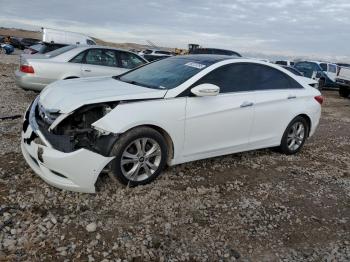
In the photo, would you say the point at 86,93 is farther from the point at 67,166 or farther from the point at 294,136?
the point at 294,136

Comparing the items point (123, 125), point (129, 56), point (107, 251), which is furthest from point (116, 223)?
point (129, 56)

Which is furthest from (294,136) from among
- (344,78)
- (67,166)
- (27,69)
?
(344,78)

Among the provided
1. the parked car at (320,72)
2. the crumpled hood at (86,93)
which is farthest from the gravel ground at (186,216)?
the parked car at (320,72)

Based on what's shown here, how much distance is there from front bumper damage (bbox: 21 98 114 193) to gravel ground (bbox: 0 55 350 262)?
0.19 m

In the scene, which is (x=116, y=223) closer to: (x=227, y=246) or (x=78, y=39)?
(x=227, y=246)

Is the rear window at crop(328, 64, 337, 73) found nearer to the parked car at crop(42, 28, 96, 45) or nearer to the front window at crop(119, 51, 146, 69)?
the parked car at crop(42, 28, 96, 45)

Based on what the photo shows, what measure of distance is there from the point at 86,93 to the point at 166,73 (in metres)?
1.29

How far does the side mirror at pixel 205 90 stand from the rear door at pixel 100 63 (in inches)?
196

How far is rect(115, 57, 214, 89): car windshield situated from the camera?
16.1 ft

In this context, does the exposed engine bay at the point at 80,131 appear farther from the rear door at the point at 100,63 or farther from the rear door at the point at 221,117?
the rear door at the point at 100,63

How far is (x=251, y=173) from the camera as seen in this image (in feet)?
17.9

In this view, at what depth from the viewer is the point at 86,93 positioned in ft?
14.3

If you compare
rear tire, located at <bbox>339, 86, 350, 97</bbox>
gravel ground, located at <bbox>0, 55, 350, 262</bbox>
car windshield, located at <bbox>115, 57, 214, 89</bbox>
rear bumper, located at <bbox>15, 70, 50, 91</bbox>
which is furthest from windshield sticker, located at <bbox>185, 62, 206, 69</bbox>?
rear tire, located at <bbox>339, 86, 350, 97</bbox>

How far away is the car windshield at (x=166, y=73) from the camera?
4.90m
